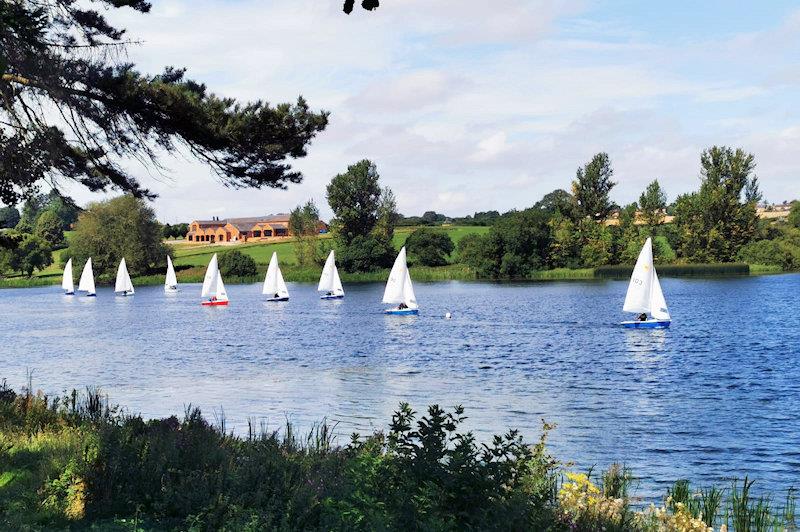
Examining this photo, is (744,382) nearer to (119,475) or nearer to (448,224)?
(119,475)

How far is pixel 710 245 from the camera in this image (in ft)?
434

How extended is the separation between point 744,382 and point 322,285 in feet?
226

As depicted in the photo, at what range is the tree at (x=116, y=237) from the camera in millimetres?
142625

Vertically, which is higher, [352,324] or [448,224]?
[448,224]

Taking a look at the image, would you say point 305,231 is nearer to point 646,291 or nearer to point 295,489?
point 646,291

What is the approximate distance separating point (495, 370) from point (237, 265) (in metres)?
114

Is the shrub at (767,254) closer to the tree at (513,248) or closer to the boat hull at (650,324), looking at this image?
the tree at (513,248)

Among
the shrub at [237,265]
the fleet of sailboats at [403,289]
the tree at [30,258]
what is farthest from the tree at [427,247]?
the tree at [30,258]

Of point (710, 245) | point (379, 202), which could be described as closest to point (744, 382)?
point (710, 245)

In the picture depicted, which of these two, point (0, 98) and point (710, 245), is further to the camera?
point (710, 245)

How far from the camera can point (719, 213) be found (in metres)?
131

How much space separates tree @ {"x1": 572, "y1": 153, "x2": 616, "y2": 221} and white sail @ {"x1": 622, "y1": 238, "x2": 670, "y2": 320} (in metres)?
86.1

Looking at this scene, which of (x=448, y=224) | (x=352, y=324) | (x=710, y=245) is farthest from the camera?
(x=448, y=224)

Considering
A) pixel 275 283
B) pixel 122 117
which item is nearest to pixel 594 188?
pixel 275 283
